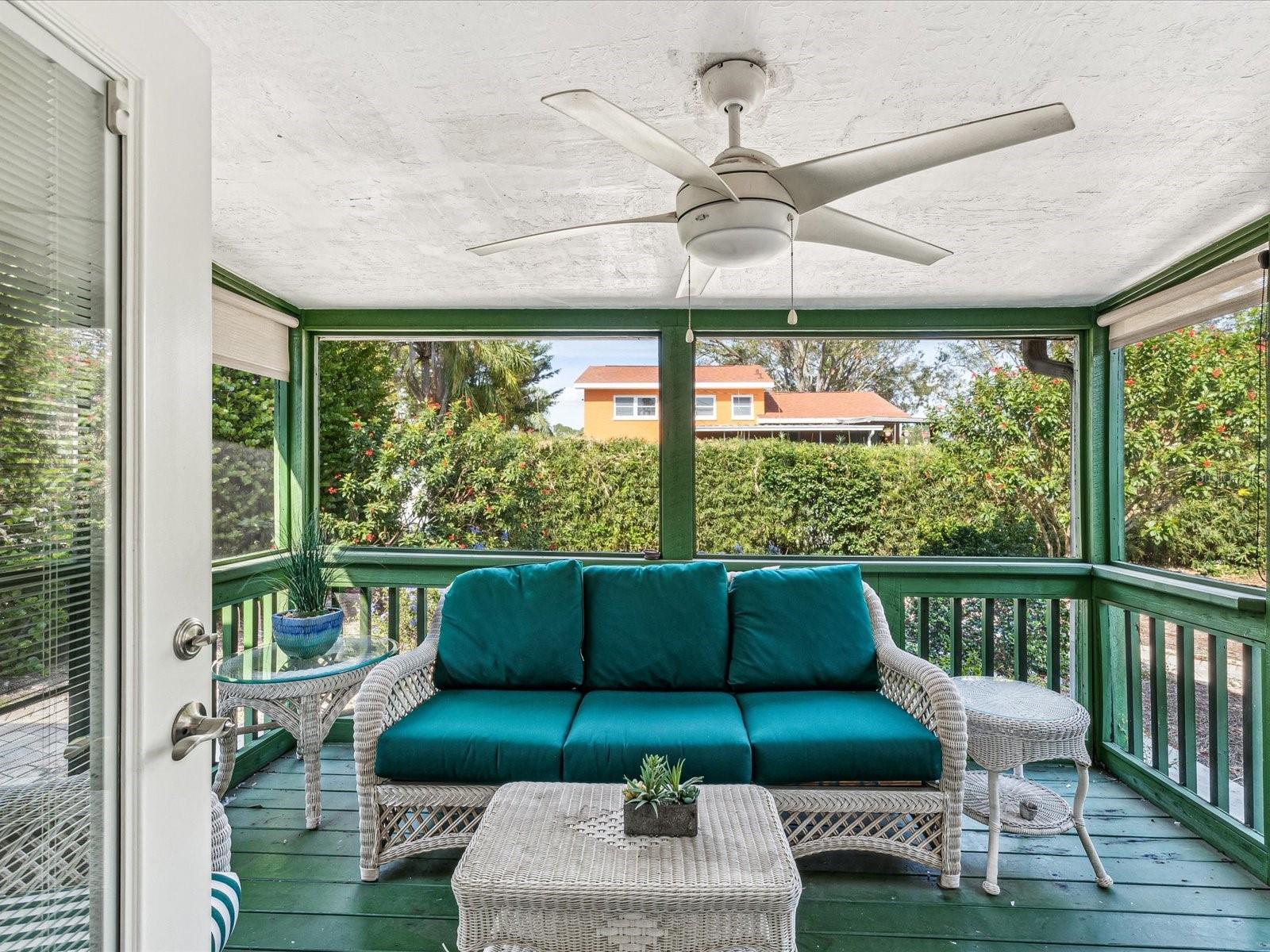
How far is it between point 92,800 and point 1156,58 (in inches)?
95.3

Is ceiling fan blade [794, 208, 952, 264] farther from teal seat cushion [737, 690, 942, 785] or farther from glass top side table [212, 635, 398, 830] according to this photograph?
glass top side table [212, 635, 398, 830]

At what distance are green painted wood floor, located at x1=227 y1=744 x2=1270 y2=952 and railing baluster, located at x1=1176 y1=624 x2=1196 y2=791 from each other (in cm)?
26

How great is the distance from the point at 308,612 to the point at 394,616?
2.53 feet

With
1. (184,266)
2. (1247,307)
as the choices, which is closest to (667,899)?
(184,266)

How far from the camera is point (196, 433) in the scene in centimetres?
117

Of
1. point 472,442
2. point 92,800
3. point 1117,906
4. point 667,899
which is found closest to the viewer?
point 92,800

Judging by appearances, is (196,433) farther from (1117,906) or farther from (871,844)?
(1117,906)

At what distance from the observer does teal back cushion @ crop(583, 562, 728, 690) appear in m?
2.97

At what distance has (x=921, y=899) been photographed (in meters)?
2.38

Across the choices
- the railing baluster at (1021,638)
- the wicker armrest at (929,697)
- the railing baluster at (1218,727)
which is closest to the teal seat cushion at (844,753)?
the wicker armrest at (929,697)

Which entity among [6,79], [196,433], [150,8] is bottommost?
[196,433]

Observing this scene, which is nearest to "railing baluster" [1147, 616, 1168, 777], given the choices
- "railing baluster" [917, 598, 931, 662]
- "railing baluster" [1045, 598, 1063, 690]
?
"railing baluster" [1045, 598, 1063, 690]

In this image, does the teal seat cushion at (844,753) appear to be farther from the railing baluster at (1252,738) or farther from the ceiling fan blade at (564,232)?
the ceiling fan blade at (564,232)

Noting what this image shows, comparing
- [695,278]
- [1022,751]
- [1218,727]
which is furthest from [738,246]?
[1218,727]
